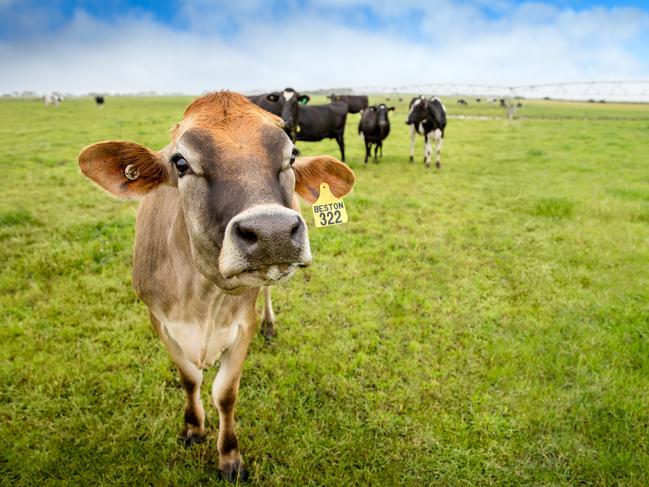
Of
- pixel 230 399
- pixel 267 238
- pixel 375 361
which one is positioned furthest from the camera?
pixel 375 361

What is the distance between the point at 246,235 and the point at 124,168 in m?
0.96

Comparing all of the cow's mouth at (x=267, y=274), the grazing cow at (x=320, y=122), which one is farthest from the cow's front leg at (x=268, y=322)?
the grazing cow at (x=320, y=122)

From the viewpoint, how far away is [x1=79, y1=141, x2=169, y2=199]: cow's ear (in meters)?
2.05

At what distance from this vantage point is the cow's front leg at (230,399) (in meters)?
2.72

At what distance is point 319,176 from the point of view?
2598mm

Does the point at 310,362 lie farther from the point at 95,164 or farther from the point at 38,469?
the point at 95,164

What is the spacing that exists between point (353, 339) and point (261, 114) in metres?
2.68

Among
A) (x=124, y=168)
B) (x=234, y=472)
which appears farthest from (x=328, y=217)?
(x=234, y=472)

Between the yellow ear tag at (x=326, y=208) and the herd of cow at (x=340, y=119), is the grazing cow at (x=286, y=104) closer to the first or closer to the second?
the herd of cow at (x=340, y=119)

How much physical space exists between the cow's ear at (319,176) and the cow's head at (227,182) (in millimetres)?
281

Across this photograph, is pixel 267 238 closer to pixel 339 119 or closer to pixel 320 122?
pixel 320 122

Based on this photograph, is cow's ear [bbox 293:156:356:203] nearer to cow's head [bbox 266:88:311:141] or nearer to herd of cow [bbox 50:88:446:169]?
cow's head [bbox 266:88:311:141]

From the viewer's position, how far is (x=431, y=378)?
3744mm

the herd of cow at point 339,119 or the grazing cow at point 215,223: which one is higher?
the herd of cow at point 339,119
